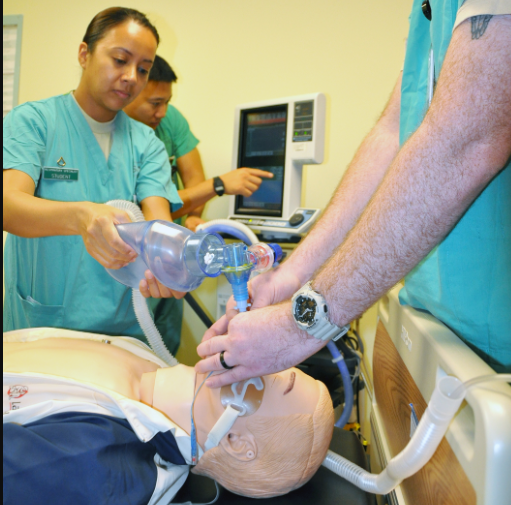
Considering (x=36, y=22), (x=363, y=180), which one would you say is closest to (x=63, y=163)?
(x=363, y=180)

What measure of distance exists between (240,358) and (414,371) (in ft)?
1.16

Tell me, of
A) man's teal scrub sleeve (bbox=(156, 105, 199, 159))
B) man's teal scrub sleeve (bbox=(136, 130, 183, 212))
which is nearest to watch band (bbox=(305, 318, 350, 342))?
man's teal scrub sleeve (bbox=(136, 130, 183, 212))

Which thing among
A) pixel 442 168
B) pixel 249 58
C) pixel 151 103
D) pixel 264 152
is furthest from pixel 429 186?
pixel 249 58

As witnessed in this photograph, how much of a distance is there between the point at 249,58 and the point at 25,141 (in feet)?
6.05

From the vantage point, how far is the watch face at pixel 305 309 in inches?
32.1

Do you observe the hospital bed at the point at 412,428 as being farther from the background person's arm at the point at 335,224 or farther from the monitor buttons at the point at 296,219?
the monitor buttons at the point at 296,219

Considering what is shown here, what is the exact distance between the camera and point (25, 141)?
160cm

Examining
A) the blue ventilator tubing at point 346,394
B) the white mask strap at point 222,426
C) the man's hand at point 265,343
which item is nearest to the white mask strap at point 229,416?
the white mask strap at point 222,426

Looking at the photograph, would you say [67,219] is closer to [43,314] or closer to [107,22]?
[43,314]

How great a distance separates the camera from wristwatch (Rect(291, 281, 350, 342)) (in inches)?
31.8

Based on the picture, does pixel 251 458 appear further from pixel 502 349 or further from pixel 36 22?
pixel 36 22

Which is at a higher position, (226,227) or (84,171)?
(84,171)

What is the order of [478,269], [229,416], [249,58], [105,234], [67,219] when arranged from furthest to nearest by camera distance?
1. [249,58]
2. [67,219]
3. [105,234]
4. [229,416]
5. [478,269]

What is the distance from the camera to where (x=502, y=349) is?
2.56 feet
